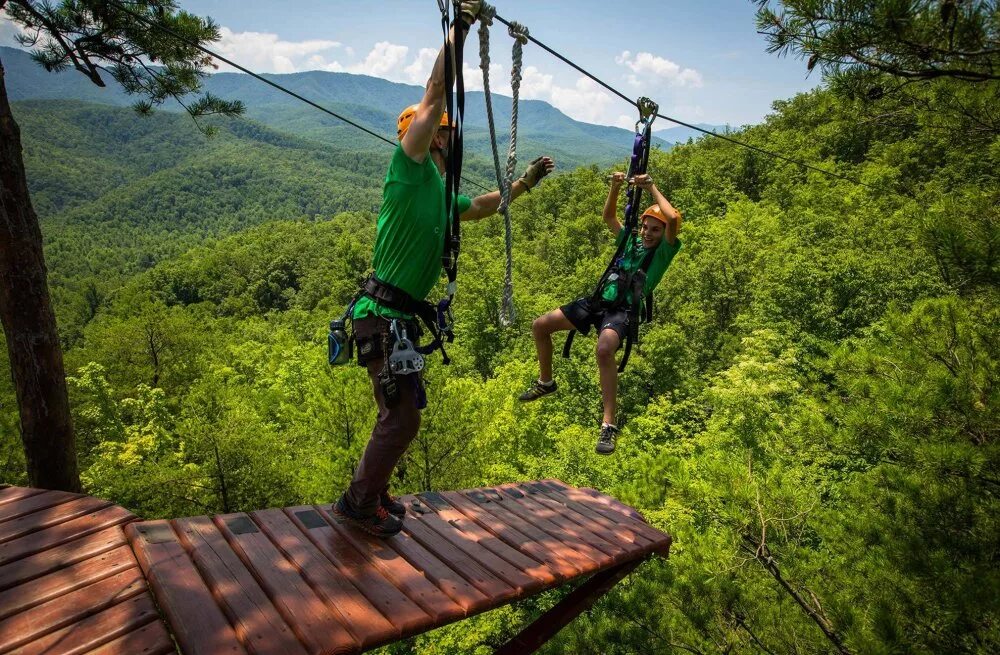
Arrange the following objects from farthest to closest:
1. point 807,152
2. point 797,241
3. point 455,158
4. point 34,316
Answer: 1. point 807,152
2. point 797,241
3. point 34,316
4. point 455,158

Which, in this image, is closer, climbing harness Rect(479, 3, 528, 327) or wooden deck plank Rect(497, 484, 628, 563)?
climbing harness Rect(479, 3, 528, 327)

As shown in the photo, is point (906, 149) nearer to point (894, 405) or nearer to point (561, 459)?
point (561, 459)

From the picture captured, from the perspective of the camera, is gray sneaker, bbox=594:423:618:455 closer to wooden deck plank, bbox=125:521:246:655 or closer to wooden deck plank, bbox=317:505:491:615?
wooden deck plank, bbox=317:505:491:615

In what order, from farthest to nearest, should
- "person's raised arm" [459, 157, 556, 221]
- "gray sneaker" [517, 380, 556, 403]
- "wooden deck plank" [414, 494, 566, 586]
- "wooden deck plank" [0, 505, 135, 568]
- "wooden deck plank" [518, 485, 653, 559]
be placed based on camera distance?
"gray sneaker" [517, 380, 556, 403]
"wooden deck plank" [518, 485, 653, 559]
"person's raised arm" [459, 157, 556, 221]
"wooden deck plank" [414, 494, 566, 586]
"wooden deck plank" [0, 505, 135, 568]

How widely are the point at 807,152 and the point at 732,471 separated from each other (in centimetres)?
3076

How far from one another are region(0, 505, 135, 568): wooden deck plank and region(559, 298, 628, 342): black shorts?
3198 millimetres

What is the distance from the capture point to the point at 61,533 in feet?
8.70

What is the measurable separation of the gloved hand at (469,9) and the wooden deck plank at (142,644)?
296cm

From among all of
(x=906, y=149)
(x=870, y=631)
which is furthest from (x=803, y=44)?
(x=906, y=149)

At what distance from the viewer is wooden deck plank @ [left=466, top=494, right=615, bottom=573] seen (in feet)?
11.7

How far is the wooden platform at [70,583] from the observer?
203 cm

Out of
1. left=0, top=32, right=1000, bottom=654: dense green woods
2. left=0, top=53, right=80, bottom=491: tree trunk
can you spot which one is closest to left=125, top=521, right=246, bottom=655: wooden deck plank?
left=0, top=53, right=80, bottom=491: tree trunk

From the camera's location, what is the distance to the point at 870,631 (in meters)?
2.92

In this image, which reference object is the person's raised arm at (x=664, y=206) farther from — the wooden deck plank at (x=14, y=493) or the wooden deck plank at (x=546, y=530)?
the wooden deck plank at (x=14, y=493)
